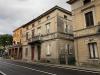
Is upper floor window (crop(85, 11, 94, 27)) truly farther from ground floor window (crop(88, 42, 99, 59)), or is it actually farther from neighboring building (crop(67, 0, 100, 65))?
ground floor window (crop(88, 42, 99, 59))

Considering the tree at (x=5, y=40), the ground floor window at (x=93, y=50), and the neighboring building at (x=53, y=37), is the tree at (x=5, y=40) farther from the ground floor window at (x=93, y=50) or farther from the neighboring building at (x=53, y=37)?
the ground floor window at (x=93, y=50)

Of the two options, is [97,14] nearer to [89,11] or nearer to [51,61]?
[89,11]

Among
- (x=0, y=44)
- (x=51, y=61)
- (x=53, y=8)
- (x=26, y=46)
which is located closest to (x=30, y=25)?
(x=26, y=46)

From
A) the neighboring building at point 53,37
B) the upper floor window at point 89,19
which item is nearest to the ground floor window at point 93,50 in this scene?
the upper floor window at point 89,19

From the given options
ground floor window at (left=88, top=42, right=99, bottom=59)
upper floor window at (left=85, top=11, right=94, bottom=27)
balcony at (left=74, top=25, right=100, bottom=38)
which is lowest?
ground floor window at (left=88, top=42, right=99, bottom=59)

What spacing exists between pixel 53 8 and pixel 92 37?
446 inches

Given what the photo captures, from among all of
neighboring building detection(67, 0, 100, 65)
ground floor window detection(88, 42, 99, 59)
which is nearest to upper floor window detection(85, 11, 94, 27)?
neighboring building detection(67, 0, 100, 65)

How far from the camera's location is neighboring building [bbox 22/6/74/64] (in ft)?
84.4

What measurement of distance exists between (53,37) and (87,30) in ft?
29.4

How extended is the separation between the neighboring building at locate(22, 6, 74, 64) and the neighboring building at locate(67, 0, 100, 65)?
5.50 meters

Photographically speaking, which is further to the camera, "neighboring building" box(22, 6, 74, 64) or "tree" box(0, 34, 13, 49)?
"tree" box(0, 34, 13, 49)

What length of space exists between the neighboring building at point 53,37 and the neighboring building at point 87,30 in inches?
217

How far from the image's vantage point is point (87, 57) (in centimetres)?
1817

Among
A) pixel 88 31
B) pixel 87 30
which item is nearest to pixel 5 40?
pixel 87 30
